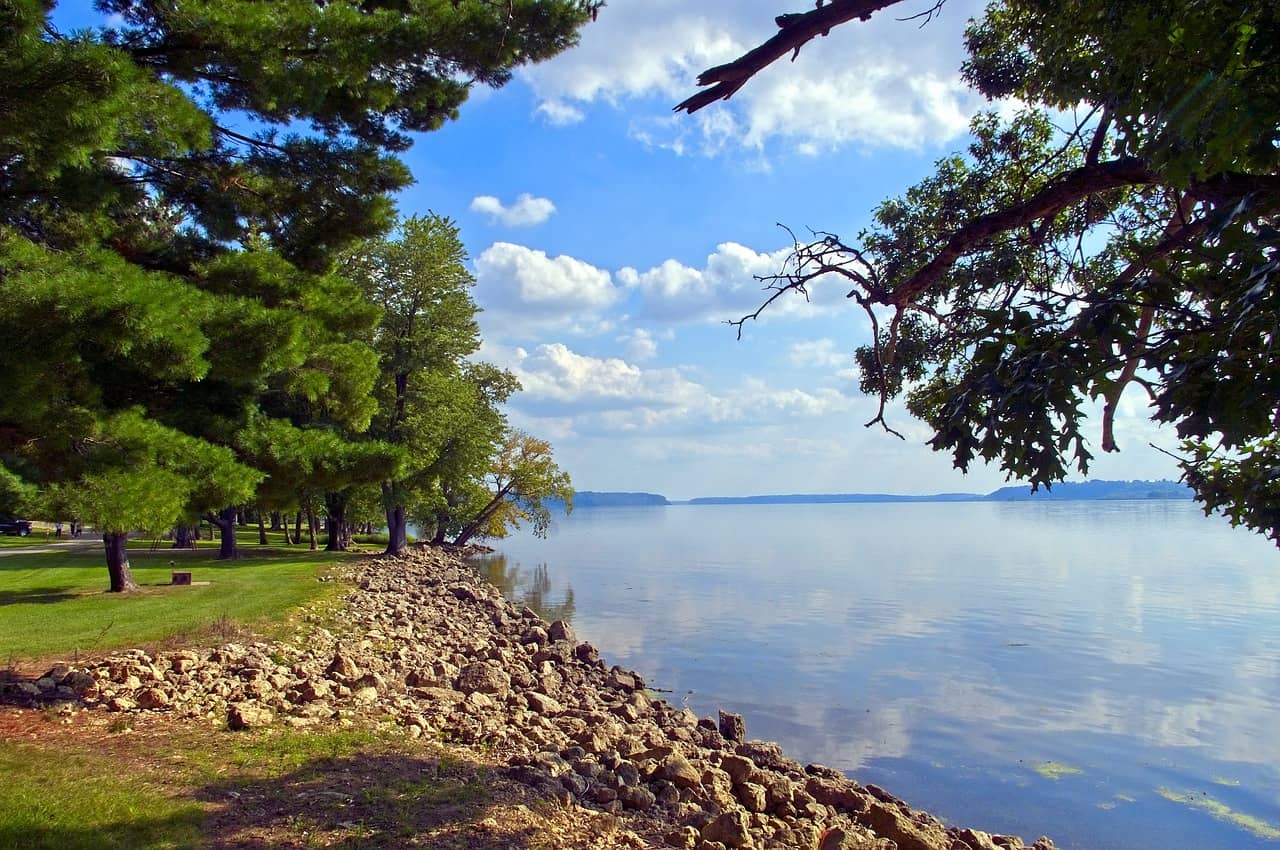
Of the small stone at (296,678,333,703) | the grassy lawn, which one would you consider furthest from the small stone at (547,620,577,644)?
the grassy lawn

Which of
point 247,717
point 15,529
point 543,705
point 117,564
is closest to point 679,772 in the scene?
point 543,705

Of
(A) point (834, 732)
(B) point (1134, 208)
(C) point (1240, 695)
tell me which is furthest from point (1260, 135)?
(C) point (1240, 695)

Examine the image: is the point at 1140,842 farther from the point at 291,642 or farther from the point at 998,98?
the point at 291,642

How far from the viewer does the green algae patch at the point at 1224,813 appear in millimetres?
9680

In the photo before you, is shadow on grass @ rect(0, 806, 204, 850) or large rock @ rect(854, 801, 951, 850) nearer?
shadow on grass @ rect(0, 806, 204, 850)

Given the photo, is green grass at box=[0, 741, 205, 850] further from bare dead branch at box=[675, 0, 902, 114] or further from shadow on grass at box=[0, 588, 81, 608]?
shadow on grass at box=[0, 588, 81, 608]

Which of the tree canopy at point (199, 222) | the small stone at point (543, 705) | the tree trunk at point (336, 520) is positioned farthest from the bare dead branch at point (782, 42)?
the tree trunk at point (336, 520)

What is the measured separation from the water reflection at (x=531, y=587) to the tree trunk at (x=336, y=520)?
6.70 meters

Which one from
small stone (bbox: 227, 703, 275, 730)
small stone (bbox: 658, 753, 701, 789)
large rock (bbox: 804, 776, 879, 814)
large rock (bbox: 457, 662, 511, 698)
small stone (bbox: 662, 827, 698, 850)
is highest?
small stone (bbox: 227, 703, 275, 730)

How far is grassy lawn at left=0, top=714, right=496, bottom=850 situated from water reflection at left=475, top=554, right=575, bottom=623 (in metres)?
17.4

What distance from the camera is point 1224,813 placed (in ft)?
33.6

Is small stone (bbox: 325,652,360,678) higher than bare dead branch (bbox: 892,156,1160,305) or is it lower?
lower

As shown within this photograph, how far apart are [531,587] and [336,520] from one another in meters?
10.3

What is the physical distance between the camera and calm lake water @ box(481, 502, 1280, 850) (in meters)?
10.5
